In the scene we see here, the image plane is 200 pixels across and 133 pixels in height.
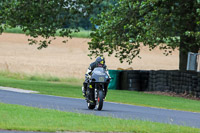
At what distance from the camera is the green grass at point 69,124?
11.3 m

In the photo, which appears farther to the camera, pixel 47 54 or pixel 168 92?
pixel 47 54

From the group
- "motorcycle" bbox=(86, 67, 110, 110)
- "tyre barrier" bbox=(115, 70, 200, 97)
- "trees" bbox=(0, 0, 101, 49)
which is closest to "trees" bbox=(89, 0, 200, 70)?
"tyre barrier" bbox=(115, 70, 200, 97)

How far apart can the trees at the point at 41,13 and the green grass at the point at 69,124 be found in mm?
17230

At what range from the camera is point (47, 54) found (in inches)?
2441

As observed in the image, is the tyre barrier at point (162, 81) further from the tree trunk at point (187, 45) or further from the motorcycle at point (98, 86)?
the motorcycle at point (98, 86)

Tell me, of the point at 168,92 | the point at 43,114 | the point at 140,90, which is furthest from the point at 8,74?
the point at 43,114

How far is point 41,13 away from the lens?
31766mm

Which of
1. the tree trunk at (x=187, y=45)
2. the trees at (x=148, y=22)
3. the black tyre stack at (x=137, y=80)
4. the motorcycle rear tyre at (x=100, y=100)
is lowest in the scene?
the black tyre stack at (x=137, y=80)

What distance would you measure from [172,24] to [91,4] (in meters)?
5.92

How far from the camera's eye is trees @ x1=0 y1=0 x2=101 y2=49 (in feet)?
101

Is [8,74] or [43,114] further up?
[43,114]

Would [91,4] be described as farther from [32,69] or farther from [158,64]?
[158,64]

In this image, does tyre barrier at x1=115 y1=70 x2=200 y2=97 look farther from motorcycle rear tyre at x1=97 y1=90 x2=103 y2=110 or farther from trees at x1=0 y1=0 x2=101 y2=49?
motorcycle rear tyre at x1=97 y1=90 x2=103 y2=110

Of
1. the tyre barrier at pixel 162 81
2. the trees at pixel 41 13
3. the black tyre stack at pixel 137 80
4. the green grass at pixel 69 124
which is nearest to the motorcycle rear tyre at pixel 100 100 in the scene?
the green grass at pixel 69 124
